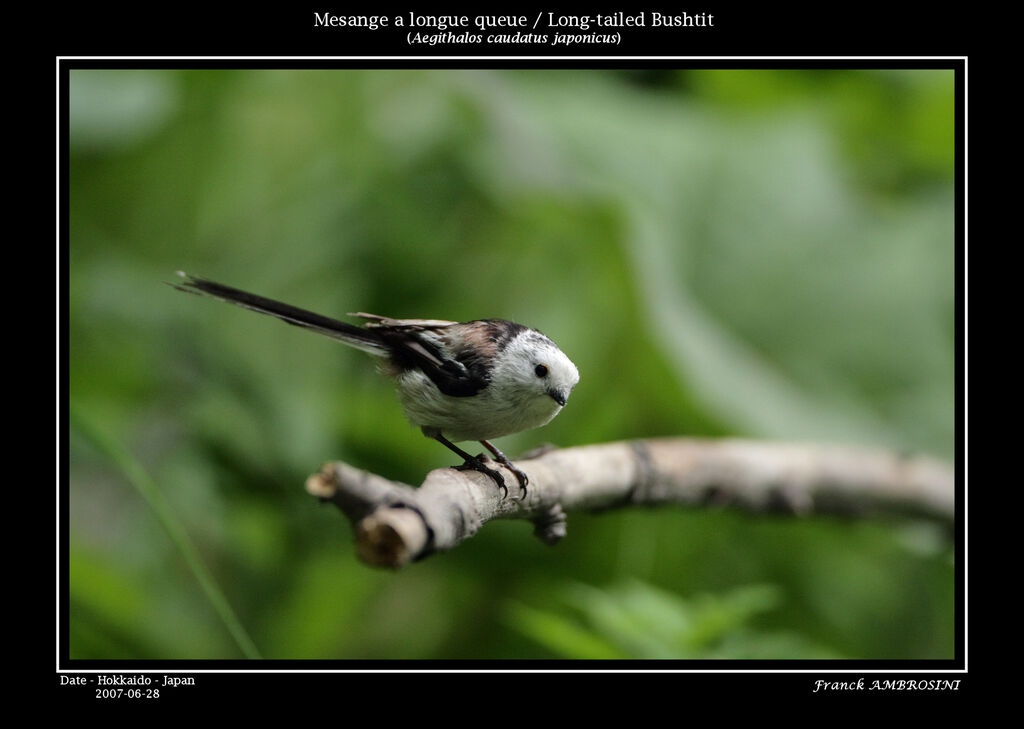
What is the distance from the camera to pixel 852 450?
8.98ft

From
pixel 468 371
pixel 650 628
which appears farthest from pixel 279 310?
pixel 650 628

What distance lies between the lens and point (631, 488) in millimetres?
1792

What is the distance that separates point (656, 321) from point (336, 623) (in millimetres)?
1315

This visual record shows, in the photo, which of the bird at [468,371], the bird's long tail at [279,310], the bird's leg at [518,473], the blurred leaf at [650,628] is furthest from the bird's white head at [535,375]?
the blurred leaf at [650,628]

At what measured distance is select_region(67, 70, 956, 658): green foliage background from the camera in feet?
8.69

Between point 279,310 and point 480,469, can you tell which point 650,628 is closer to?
point 480,469

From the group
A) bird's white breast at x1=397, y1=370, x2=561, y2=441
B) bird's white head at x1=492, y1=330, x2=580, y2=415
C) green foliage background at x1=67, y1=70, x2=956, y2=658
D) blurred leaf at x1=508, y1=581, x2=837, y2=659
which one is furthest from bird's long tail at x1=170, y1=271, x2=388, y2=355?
blurred leaf at x1=508, y1=581, x2=837, y2=659

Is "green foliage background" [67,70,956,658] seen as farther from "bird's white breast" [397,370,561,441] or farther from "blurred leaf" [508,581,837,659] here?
"bird's white breast" [397,370,561,441]

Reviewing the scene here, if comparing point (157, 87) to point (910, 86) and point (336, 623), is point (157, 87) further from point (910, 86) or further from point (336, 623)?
point (910, 86)

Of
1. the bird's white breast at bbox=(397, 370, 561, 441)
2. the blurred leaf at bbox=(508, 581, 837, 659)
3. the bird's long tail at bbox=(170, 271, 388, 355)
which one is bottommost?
the blurred leaf at bbox=(508, 581, 837, 659)

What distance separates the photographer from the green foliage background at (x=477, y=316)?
8.69 feet

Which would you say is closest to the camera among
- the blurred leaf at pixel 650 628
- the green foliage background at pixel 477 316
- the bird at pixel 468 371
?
the bird at pixel 468 371

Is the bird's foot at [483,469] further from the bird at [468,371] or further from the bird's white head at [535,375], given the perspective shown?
the bird's white head at [535,375]
